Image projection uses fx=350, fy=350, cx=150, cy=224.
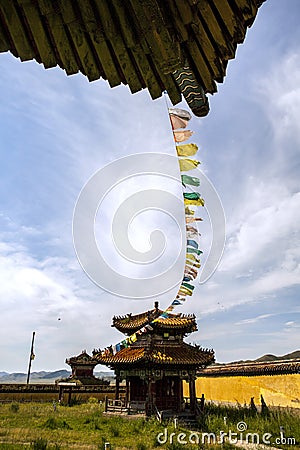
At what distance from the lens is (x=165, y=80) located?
2330 millimetres

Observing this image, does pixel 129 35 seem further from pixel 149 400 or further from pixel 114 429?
pixel 149 400

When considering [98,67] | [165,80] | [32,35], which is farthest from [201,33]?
[32,35]

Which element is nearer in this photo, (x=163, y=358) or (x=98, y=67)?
(x=98, y=67)

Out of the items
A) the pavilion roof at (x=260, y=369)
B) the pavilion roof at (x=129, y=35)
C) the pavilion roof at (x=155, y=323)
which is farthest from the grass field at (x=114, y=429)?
the pavilion roof at (x=129, y=35)

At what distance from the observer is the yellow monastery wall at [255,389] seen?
760 inches

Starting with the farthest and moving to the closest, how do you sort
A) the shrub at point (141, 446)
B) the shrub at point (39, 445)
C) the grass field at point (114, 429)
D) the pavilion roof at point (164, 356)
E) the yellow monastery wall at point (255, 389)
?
the pavilion roof at point (164, 356)
the yellow monastery wall at point (255, 389)
the grass field at point (114, 429)
the shrub at point (141, 446)
the shrub at point (39, 445)

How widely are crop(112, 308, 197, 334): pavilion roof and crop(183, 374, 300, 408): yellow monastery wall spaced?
200 inches

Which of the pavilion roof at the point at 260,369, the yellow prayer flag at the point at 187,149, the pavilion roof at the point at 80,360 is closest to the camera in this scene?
the yellow prayer flag at the point at 187,149

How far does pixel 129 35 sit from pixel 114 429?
59.7ft

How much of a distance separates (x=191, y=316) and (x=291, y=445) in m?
10.1

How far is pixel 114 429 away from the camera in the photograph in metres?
16.6

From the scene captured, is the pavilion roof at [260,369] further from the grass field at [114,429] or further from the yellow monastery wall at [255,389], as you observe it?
the grass field at [114,429]

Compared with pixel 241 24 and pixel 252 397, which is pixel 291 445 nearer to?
pixel 252 397

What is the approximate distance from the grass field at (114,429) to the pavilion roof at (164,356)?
300 centimetres
